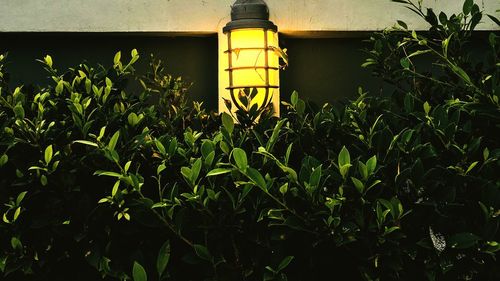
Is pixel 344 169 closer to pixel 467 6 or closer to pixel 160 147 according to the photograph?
pixel 160 147

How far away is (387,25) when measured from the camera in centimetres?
482

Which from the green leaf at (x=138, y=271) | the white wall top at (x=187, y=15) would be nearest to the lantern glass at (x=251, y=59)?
the white wall top at (x=187, y=15)

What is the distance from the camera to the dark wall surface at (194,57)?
16.1 ft

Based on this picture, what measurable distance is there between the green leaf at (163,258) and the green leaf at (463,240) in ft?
3.07

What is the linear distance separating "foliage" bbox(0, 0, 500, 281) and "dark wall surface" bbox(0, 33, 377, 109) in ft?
8.11

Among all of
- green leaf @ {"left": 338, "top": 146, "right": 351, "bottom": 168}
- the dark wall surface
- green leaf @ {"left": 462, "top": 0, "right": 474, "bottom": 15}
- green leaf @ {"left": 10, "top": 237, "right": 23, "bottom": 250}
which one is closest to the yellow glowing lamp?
the dark wall surface

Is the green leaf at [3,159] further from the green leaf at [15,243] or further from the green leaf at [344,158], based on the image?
the green leaf at [344,158]

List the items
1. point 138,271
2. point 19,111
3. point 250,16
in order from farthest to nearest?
point 250,16 < point 19,111 < point 138,271

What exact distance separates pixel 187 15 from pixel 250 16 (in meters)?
0.59

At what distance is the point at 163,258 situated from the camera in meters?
2.10

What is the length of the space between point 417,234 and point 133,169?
1050 mm

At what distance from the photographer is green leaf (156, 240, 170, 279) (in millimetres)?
2092

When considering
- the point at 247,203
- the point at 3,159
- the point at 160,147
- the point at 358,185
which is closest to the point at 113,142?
the point at 160,147

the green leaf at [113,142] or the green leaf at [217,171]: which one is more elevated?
the green leaf at [113,142]
